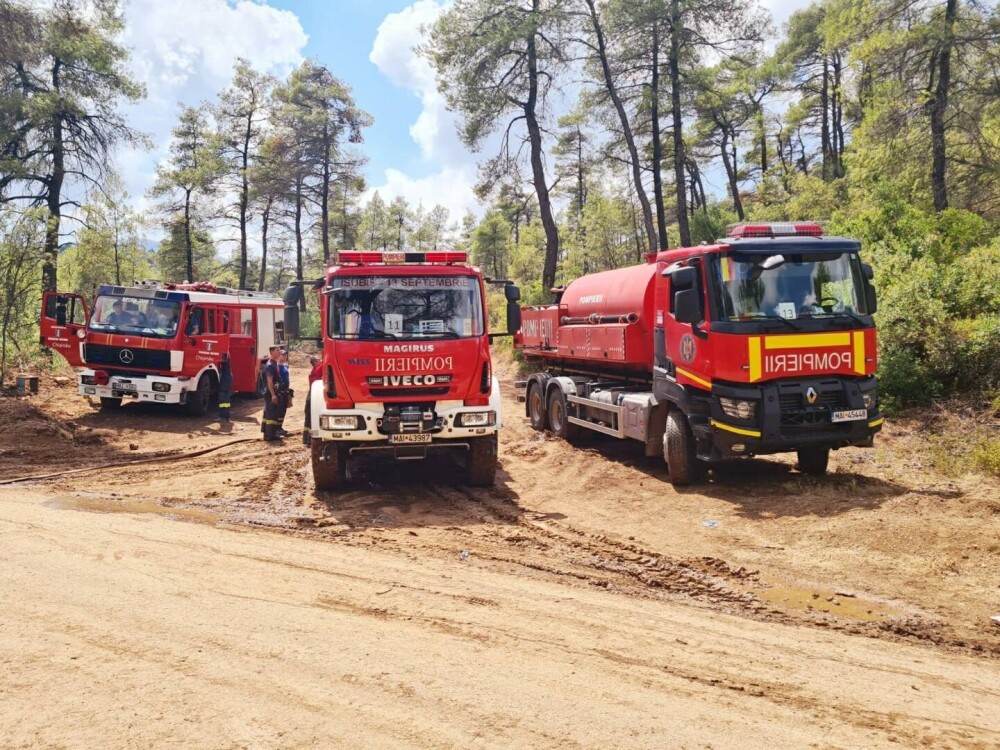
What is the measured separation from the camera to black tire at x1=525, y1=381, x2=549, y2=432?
12.9 meters

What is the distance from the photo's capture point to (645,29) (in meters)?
20.8

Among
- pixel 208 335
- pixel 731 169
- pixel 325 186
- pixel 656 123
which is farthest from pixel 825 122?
pixel 208 335

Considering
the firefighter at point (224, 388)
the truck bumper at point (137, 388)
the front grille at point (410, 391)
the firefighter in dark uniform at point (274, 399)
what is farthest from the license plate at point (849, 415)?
the truck bumper at point (137, 388)

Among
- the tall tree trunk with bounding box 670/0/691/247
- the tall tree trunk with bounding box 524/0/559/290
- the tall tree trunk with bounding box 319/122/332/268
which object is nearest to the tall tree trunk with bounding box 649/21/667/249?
the tall tree trunk with bounding box 670/0/691/247

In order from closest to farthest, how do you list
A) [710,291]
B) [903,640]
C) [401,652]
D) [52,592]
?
1. [401,652]
2. [903,640]
3. [52,592]
4. [710,291]

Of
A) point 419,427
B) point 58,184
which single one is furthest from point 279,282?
point 419,427

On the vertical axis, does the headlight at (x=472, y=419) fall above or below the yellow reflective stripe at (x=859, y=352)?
below

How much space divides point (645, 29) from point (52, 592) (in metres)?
21.1

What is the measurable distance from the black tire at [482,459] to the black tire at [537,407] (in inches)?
167

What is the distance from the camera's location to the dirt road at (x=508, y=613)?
331 centimetres

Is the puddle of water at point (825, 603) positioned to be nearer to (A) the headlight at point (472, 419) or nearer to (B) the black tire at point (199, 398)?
(A) the headlight at point (472, 419)

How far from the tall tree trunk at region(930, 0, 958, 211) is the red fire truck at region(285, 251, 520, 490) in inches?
532

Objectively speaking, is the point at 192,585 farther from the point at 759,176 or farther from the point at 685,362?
the point at 759,176

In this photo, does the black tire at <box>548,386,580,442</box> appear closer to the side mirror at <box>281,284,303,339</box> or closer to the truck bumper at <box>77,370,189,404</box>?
the side mirror at <box>281,284,303,339</box>
